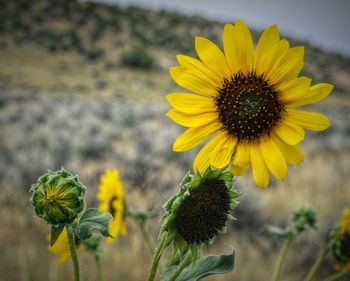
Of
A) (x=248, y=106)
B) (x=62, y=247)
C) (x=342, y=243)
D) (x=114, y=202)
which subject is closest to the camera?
(x=248, y=106)

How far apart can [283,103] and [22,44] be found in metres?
38.8

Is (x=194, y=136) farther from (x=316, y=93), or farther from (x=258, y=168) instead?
(x=316, y=93)

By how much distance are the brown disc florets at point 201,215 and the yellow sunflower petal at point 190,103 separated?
11.2 inches

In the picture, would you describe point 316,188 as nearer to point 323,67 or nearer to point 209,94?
point 209,94

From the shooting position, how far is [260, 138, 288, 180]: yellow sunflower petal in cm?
117

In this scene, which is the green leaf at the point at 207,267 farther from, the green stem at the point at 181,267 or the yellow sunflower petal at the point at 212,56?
the yellow sunflower petal at the point at 212,56

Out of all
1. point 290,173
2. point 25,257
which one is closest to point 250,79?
point 25,257

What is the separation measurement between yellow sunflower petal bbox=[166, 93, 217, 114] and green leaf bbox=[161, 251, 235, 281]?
534 mm

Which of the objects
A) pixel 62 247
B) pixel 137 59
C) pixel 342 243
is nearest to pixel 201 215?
pixel 62 247

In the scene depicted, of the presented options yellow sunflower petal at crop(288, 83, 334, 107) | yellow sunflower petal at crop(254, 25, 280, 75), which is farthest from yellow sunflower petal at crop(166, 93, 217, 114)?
yellow sunflower petal at crop(288, 83, 334, 107)

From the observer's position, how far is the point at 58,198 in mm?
1176

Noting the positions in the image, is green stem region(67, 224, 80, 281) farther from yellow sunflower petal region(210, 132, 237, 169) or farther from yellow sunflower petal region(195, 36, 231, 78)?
yellow sunflower petal region(195, 36, 231, 78)

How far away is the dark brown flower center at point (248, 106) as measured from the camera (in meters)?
1.30

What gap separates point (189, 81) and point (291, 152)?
45cm
